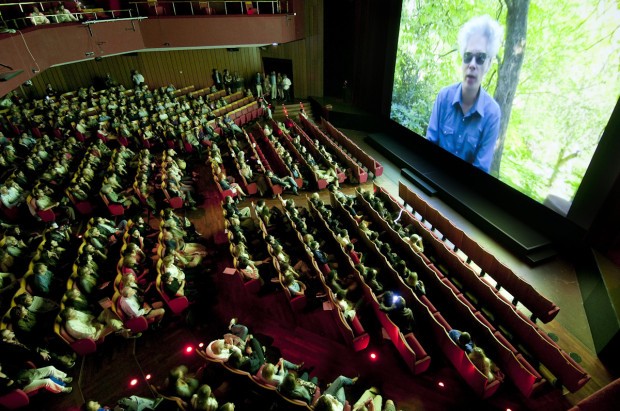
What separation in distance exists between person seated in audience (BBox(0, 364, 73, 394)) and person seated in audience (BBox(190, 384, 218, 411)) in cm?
161

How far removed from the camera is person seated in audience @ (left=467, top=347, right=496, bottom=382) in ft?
9.77

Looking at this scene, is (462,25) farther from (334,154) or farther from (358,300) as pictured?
(358,300)

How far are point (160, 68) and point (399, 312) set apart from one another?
491 inches

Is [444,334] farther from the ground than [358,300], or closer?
farther from the ground

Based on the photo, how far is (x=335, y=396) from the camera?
2938 millimetres

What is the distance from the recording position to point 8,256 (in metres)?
4.38

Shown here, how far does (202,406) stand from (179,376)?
0.34 metres

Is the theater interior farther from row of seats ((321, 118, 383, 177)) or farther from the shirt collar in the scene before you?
the shirt collar

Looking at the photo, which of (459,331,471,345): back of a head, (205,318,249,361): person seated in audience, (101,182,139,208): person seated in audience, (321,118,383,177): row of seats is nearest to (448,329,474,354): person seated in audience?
(459,331,471,345): back of a head

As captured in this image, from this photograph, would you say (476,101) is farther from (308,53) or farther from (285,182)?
(308,53)

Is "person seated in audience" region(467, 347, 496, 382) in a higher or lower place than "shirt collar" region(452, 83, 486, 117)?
lower

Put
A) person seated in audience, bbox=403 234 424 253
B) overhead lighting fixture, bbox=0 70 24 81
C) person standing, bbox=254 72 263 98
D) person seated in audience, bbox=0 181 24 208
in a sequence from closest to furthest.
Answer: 1. person seated in audience, bbox=403 234 424 253
2. overhead lighting fixture, bbox=0 70 24 81
3. person seated in audience, bbox=0 181 24 208
4. person standing, bbox=254 72 263 98

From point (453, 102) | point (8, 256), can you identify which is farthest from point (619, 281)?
point (8, 256)

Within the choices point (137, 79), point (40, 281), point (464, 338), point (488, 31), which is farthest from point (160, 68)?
point (464, 338)
